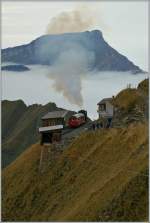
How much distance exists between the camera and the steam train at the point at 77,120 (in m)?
67.0

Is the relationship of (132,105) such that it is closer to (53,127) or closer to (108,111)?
(108,111)

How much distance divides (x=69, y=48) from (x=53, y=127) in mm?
31839

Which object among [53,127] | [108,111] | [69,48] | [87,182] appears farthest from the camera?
[69,48]

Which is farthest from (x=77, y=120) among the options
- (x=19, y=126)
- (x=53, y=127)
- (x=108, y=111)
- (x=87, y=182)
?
(x=19, y=126)

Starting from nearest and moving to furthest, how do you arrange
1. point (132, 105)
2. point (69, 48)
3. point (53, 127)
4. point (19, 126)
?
point (132, 105) < point (53, 127) < point (69, 48) < point (19, 126)

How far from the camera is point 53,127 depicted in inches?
2625

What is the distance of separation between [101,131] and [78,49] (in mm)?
33226

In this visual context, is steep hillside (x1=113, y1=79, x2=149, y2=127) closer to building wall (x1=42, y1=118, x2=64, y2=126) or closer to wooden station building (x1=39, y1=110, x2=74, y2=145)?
wooden station building (x1=39, y1=110, x2=74, y2=145)

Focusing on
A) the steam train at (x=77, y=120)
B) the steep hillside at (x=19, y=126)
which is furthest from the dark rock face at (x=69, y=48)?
the steep hillside at (x=19, y=126)

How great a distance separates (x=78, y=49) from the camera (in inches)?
3617

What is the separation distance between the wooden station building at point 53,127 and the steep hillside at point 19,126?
2051 inches

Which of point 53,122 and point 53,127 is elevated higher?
point 53,122

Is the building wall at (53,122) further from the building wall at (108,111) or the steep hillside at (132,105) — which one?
the steep hillside at (132,105)

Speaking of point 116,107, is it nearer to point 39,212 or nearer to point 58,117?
point 58,117
